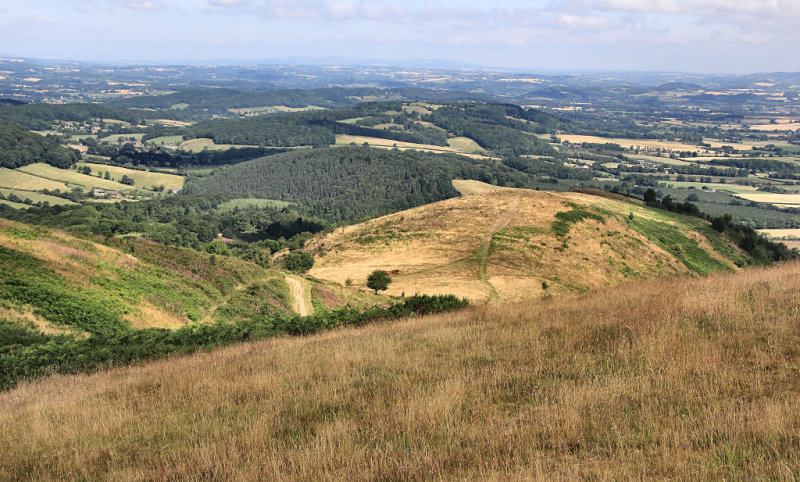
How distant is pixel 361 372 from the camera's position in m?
9.05

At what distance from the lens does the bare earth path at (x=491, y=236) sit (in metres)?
41.5

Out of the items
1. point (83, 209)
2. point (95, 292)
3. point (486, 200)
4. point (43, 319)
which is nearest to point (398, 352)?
point (43, 319)

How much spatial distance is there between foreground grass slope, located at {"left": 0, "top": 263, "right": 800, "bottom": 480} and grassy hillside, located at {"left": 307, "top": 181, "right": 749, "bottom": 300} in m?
28.2

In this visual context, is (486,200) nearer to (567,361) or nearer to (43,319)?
(43,319)

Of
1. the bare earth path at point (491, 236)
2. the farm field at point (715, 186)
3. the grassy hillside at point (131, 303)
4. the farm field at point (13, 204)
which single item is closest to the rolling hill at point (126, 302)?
the grassy hillside at point (131, 303)

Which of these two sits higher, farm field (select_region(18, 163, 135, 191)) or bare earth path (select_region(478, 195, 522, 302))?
bare earth path (select_region(478, 195, 522, 302))

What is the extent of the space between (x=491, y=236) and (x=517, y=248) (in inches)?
167

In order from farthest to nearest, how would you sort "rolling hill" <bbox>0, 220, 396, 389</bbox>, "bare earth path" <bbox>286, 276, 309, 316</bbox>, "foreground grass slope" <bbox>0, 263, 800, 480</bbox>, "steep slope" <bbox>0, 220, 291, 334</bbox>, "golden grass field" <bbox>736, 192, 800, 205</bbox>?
"golden grass field" <bbox>736, 192, 800, 205</bbox> → "bare earth path" <bbox>286, 276, 309, 316</bbox> → "steep slope" <bbox>0, 220, 291, 334</bbox> → "rolling hill" <bbox>0, 220, 396, 389</bbox> → "foreground grass slope" <bbox>0, 263, 800, 480</bbox>

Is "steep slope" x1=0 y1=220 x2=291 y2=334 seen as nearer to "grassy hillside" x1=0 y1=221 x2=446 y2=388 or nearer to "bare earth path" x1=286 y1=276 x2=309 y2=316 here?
"grassy hillside" x1=0 y1=221 x2=446 y2=388

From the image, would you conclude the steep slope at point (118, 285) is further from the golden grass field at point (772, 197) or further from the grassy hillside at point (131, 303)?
the golden grass field at point (772, 197)

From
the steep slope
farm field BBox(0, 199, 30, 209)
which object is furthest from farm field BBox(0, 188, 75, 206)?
the steep slope

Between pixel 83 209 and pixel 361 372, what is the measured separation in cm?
14473

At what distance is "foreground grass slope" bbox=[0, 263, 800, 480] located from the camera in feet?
16.9

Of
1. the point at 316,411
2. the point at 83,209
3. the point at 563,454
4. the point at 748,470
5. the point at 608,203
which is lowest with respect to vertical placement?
the point at 83,209
